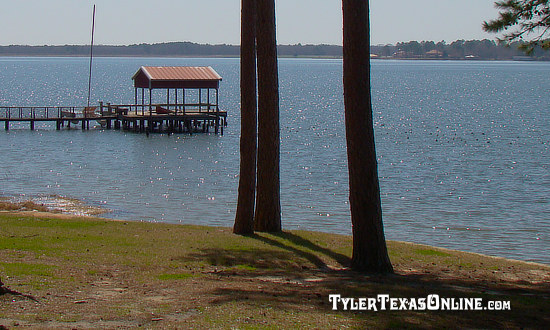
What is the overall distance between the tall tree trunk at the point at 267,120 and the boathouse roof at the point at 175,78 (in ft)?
123

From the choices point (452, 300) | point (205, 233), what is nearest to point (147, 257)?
point (205, 233)

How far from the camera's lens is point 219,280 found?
10.7 m

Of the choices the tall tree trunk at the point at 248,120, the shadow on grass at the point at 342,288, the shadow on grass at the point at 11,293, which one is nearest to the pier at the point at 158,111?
the tall tree trunk at the point at 248,120

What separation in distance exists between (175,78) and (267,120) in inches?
1512

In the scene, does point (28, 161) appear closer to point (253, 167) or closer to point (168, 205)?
point (168, 205)

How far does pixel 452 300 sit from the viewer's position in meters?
9.48

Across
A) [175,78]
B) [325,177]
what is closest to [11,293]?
[325,177]

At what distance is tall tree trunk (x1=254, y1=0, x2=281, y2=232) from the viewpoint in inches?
629

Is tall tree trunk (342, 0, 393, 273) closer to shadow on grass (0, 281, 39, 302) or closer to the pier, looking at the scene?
shadow on grass (0, 281, 39, 302)

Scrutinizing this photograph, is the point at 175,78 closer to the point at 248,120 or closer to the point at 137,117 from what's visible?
the point at 137,117

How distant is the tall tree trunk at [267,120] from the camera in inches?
629

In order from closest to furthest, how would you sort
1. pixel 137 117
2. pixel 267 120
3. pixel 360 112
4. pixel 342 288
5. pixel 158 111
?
pixel 342 288 < pixel 360 112 < pixel 267 120 < pixel 137 117 < pixel 158 111

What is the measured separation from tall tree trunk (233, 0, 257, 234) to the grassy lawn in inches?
23.2

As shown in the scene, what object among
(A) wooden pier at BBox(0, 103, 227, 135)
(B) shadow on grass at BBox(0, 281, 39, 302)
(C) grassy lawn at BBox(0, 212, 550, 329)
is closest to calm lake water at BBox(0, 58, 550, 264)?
(A) wooden pier at BBox(0, 103, 227, 135)
